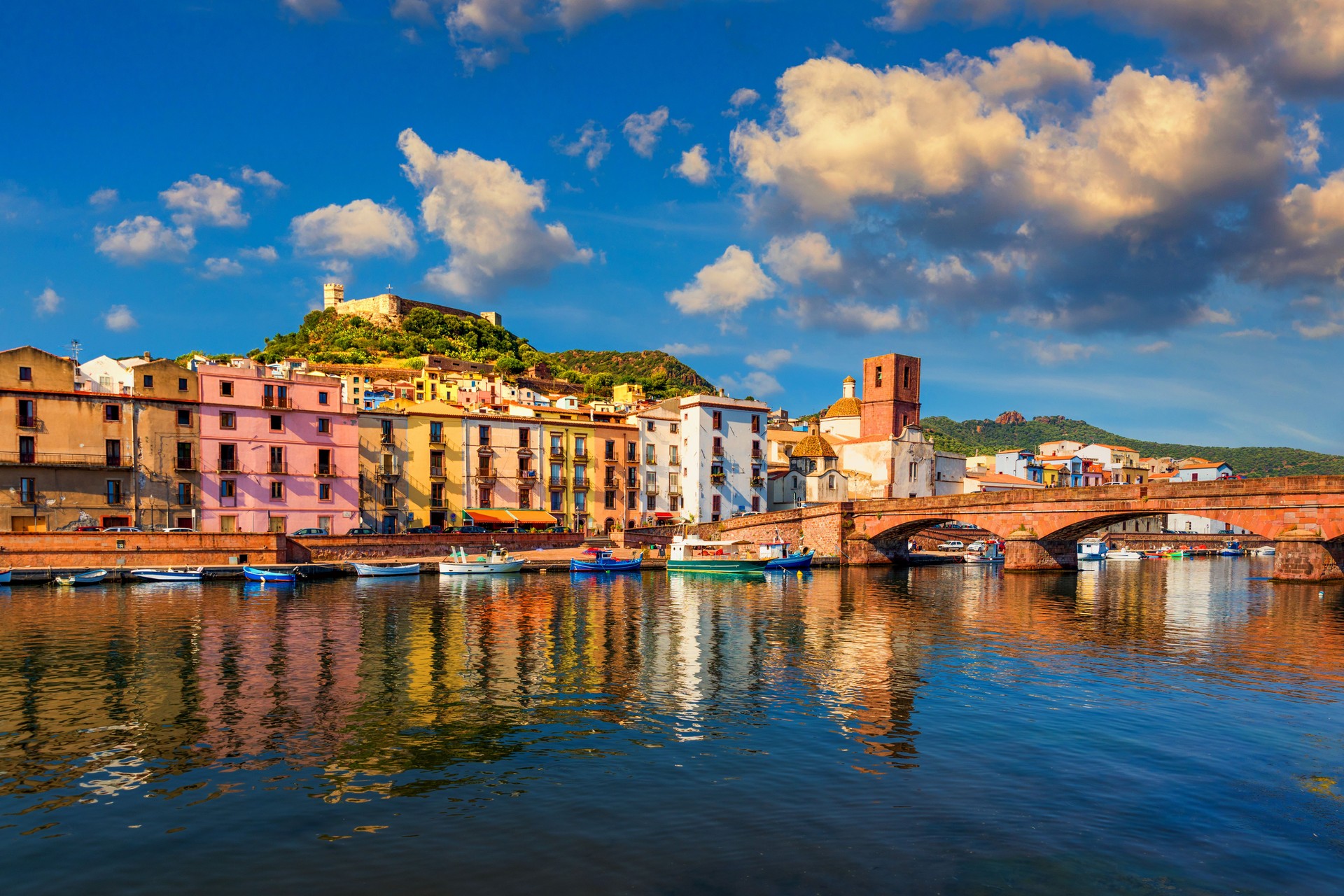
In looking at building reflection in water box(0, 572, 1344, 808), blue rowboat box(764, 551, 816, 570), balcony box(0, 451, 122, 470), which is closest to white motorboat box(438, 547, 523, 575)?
building reflection in water box(0, 572, 1344, 808)

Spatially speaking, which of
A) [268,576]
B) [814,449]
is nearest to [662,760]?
[268,576]

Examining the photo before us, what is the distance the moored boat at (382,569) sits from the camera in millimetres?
61219

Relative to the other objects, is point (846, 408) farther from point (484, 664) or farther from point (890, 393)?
point (484, 664)

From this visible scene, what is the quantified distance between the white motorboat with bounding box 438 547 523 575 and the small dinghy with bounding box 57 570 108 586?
2145 cm

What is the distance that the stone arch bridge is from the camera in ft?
191

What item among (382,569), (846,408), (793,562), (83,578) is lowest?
(793,562)

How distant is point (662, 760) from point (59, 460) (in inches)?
2381

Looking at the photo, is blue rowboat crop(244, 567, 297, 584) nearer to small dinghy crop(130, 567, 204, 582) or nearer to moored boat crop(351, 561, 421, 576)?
small dinghy crop(130, 567, 204, 582)

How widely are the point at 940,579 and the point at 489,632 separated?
151 ft

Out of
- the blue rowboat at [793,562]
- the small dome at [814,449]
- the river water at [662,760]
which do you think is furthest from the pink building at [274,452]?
the small dome at [814,449]

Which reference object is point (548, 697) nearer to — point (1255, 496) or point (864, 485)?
point (1255, 496)

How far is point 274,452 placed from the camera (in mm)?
68750

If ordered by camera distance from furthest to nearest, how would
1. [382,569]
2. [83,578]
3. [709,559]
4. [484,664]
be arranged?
[709,559]
[382,569]
[83,578]
[484,664]

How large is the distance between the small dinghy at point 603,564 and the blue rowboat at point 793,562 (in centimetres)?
1114
